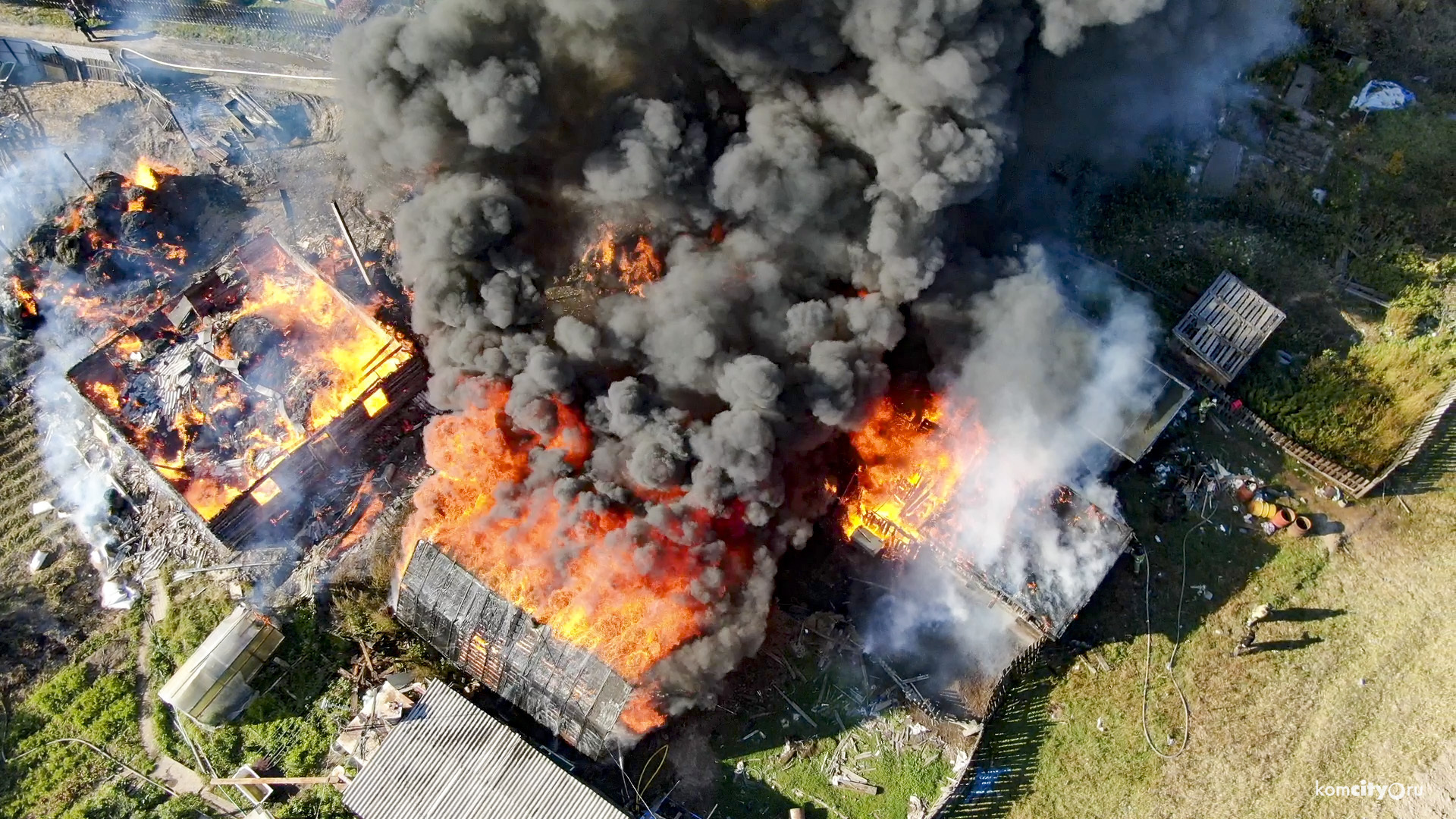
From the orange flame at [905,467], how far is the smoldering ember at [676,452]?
0.35ft

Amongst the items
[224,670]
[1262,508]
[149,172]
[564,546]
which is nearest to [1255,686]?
[1262,508]

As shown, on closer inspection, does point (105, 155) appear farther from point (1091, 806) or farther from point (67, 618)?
point (1091, 806)

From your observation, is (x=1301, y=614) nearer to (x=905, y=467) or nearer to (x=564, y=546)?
(x=905, y=467)

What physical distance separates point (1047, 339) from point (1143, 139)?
1025cm

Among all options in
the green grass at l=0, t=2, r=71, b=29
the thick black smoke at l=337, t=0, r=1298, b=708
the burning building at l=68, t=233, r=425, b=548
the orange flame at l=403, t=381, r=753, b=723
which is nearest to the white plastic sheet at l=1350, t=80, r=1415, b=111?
the thick black smoke at l=337, t=0, r=1298, b=708

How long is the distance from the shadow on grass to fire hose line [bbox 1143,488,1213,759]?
2372 millimetres

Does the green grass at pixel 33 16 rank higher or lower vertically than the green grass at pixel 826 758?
higher

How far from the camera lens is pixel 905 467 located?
2392 cm

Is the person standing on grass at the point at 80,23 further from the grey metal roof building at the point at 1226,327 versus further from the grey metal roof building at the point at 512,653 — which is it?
the grey metal roof building at the point at 1226,327

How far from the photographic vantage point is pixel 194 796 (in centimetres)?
2255

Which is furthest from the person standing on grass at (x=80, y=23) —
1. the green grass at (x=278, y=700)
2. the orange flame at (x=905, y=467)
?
the orange flame at (x=905, y=467)

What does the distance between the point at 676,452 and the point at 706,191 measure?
669cm

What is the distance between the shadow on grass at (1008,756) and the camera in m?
21.9

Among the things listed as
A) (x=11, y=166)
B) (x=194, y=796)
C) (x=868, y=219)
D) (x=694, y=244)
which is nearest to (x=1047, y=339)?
(x=868, y=219)
